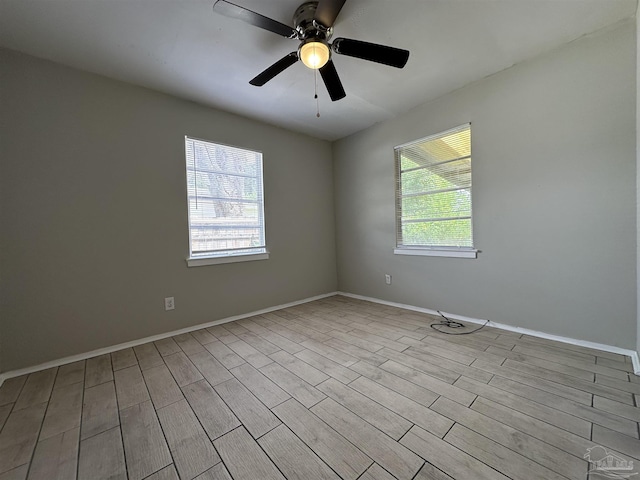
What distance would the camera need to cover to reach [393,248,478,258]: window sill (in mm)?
2757

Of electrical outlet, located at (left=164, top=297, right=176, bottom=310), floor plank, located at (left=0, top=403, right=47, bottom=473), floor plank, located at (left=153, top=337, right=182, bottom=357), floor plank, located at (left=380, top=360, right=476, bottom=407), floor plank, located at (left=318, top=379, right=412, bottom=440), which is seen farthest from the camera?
electrical outlet, located at (left=164, top=297, right=176, bottom=310)

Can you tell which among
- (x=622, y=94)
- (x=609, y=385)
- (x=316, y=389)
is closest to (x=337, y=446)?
(x=316, y=389)

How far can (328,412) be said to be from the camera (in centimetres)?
146

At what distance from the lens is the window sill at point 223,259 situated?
2807 millimetres

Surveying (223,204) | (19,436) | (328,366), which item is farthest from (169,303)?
(328,366)

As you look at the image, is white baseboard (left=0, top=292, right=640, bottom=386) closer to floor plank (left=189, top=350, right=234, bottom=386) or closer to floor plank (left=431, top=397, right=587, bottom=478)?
floor plank (left=189, top=350, right=234, bottom=386)

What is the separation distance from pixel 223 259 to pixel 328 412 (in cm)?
211

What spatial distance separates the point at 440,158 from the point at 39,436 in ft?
12.8

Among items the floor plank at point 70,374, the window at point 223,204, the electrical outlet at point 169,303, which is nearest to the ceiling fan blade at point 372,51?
the window at point 223,204

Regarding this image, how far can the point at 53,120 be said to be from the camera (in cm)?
210

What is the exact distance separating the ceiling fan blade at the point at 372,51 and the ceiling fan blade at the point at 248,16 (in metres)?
0.32

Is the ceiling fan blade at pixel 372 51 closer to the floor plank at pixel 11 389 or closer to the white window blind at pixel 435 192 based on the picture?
the white window blind at pixel 435 192

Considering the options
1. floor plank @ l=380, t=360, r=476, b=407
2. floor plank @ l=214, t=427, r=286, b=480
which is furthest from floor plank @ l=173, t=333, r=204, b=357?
floor plank @ l=380, t=360, r=476, b=407

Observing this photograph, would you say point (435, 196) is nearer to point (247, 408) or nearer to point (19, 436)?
point (247, 408)
